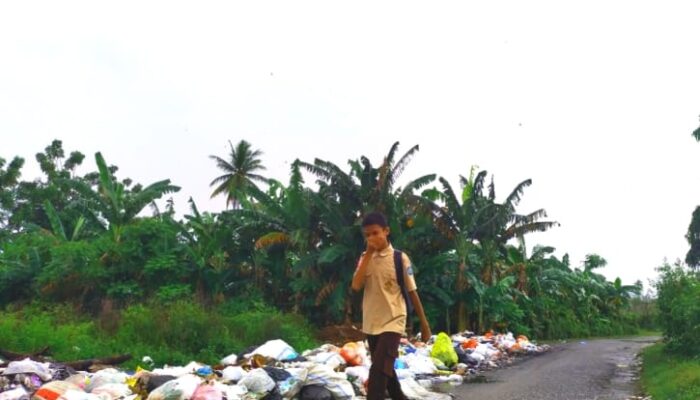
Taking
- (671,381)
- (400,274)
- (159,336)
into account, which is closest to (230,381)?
(400,274)

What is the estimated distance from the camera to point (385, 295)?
4.18 metres

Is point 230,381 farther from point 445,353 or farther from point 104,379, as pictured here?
point 445,353

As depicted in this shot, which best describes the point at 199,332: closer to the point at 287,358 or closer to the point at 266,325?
the point at 266,325

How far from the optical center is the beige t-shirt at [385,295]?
13.7ft

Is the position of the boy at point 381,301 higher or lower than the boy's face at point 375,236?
lower

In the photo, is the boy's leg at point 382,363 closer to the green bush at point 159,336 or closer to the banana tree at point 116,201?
the green bush at point 159,336

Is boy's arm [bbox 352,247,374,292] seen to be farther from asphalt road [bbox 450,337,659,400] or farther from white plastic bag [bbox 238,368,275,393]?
asphalt road [bbox 450,337,659,400]

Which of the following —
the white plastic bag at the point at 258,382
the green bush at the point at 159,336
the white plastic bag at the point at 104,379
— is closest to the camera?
the white plastic bag at the point at 258,382

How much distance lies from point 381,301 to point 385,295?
0.05 metres

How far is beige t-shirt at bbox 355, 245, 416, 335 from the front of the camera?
4168mm

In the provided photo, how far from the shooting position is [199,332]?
458 inches

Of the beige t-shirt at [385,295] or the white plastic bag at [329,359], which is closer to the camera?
the beige t-shirt at [385,295]

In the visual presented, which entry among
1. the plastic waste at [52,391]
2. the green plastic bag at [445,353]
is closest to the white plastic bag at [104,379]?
the plastic waste at [52,391]

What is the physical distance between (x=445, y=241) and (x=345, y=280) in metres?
3.64
